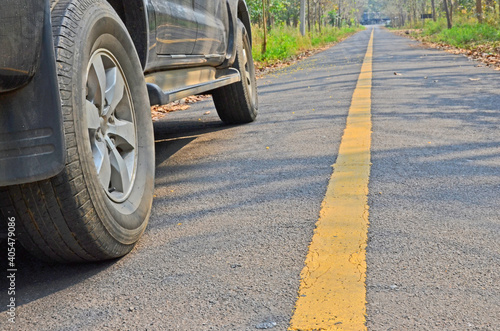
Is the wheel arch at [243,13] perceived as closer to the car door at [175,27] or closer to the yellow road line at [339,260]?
the car door at [175,27]

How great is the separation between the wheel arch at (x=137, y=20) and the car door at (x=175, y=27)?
168mm

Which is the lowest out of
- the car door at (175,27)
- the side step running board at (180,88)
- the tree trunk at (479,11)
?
the side step running board at (180,88)

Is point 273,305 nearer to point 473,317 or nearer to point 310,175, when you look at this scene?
point 473,317

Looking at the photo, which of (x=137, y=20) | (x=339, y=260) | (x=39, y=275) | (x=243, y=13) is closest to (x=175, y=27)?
(x=137, y=20)

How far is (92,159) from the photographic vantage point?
2033 mm

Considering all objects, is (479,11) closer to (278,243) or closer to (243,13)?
(243,13)

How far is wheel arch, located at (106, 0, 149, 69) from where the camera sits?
303 cm

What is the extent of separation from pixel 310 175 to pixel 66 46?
174 cm

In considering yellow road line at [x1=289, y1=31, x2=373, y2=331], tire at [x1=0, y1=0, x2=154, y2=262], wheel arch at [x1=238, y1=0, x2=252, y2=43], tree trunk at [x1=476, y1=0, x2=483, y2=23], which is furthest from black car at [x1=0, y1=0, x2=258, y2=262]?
tree trunk at [x1=476, y1=0, x2=483, y2=23]

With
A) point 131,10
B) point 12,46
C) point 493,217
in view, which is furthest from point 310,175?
point 12,46

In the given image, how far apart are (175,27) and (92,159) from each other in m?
1.72

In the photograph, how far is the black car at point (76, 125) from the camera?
1762mm

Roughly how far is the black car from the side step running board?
0.01m

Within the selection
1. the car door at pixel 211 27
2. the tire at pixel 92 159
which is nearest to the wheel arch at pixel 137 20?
the tire at pixel 92 159
